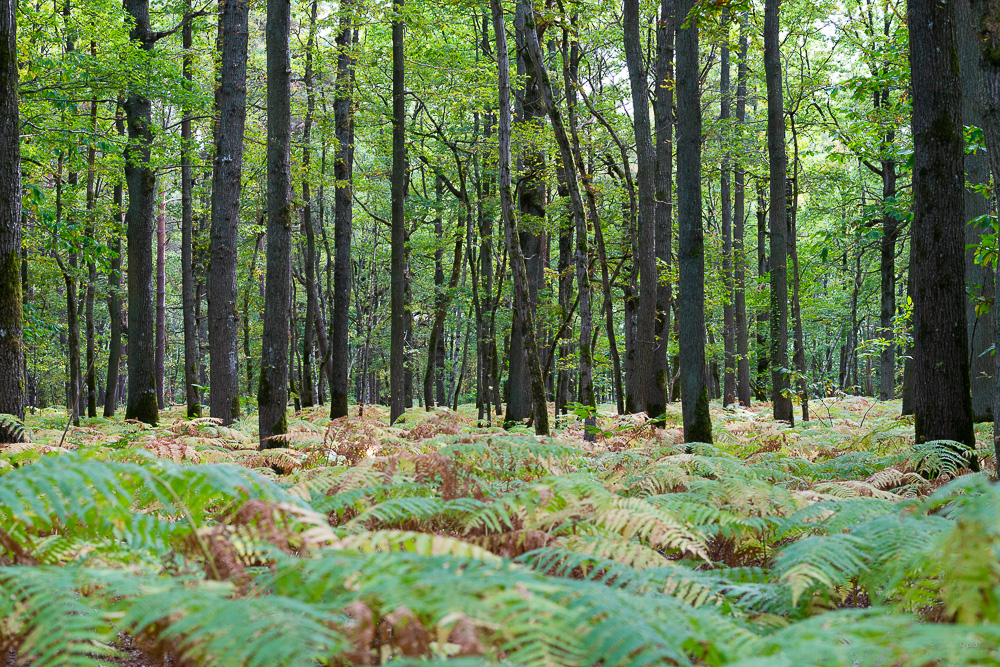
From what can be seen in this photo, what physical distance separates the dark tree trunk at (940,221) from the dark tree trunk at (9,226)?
8.15m

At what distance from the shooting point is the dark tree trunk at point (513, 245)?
726 centimetres

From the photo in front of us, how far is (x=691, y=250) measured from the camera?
7.62 m

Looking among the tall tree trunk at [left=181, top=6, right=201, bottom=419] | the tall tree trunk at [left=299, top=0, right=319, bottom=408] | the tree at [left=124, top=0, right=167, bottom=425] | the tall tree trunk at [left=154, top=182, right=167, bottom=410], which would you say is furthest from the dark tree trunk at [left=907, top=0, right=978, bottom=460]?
the tall tree trunk at [left=154, top=182, right=167, bottom=410]

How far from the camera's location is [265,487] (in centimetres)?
268

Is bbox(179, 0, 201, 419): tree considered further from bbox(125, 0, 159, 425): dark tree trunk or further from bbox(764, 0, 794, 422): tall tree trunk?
bbox(764, 0, 794, 422): tall tree trunk

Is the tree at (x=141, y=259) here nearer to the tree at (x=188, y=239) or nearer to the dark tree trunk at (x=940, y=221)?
the tree at (x=188, y=239)

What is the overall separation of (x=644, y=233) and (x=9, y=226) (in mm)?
8808

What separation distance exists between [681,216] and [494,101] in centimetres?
784

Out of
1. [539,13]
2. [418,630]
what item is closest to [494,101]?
[539,13]

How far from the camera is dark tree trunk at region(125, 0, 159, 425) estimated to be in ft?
40.0

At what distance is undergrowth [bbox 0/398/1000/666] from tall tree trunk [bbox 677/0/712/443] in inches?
111

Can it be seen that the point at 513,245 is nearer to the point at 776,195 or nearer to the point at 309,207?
the point at 776,195

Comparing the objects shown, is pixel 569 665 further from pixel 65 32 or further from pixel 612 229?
pixel 612 229

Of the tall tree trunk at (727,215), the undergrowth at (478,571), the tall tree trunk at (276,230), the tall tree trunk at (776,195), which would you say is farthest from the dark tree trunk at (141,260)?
the tall tree trunk at (727,215)
